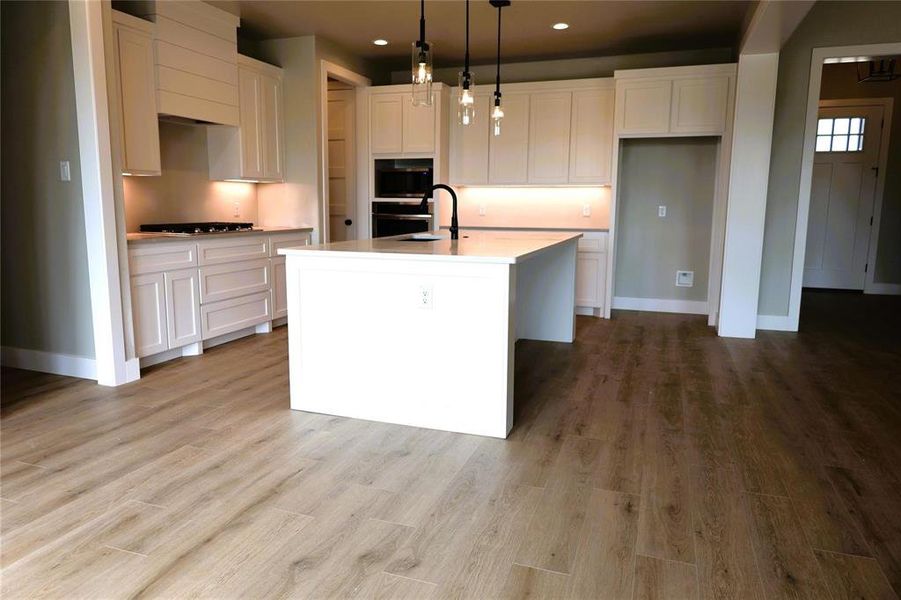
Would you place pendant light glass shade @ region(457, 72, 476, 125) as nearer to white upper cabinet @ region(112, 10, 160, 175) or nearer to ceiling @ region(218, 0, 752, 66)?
Result: ceiling @ region(218, 0, 752, 66)

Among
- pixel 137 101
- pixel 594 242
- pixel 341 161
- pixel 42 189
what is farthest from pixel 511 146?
pixel 42 189

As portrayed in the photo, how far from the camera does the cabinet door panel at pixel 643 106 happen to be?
557 centimetres

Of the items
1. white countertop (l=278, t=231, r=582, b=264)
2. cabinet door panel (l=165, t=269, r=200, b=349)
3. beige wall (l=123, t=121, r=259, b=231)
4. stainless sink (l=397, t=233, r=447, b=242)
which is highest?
beige wall (l=123, t=121, r=259, b=231)

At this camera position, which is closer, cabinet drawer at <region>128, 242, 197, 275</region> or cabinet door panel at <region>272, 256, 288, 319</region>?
cabinet drawer at <region>128, 242, 197, 275</region>

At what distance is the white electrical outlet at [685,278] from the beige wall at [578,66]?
2055mm

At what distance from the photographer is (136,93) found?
12.8 ft

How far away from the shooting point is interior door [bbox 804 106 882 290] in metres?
7.23

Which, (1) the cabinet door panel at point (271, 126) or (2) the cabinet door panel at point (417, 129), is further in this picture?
(2) the cabinet door panel at point (417, 129)

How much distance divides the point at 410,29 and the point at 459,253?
3285mm

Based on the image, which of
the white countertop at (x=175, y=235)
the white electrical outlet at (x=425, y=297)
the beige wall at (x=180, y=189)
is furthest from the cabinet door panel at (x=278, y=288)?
the white electrical outlet at (x=425, y=297)

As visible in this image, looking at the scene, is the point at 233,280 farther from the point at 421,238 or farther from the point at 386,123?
the point at 386,123

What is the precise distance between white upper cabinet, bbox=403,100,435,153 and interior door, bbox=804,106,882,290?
4827 millimetres

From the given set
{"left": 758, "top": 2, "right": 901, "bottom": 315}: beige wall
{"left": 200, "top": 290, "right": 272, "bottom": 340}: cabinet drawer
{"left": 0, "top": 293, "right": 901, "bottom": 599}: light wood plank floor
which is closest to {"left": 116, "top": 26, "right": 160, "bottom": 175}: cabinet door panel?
{"left": 200, "top": 290, "right": 272, "bottom": 340}: cabinet drawer

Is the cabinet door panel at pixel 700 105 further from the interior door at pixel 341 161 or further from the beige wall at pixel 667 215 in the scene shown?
the interior door at pixel 341 161
